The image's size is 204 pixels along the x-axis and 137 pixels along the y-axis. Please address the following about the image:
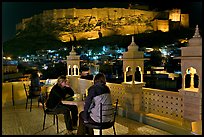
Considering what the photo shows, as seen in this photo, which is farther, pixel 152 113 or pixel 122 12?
pixel 122 12

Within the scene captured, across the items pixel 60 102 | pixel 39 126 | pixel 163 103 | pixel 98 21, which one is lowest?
pixel 39 126

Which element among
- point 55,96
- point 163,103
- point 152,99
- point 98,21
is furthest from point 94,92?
point 98,21

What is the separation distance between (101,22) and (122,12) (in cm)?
639

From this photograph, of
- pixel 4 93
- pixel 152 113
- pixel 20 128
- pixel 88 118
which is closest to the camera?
pixel 88 118

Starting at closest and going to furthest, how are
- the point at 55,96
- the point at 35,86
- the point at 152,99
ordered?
the point at 55,96, the point at 152,99, the point at 35,86

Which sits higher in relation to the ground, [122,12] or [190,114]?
[122,12]

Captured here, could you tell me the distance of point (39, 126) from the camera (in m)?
5.22

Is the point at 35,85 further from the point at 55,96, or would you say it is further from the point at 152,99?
the point at 152,99

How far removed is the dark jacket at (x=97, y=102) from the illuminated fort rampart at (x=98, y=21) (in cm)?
6762

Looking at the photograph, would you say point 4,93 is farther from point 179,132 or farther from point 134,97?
point 179,132

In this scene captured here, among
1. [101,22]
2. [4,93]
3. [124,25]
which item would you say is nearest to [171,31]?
[124,25]

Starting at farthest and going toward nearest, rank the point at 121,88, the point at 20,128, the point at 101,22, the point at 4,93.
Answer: the point at 101,22 → the point at 4,93 → the point at 121,88 → the point at 20,128

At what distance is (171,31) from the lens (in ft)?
245

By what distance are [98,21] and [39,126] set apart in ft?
224
